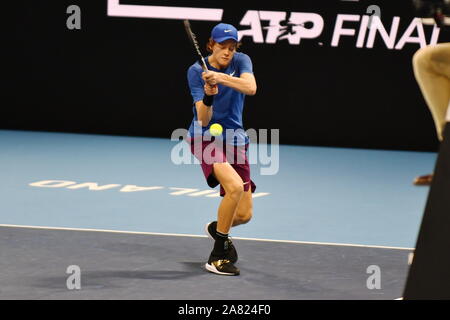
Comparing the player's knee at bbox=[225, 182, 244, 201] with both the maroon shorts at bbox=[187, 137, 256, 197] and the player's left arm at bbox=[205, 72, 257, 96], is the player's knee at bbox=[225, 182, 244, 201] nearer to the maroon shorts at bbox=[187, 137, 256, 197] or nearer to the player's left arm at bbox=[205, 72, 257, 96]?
the maroon shorts at bbox=[187, 137, 256, 197]

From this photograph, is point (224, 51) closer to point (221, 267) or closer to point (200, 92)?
point (200, 92)

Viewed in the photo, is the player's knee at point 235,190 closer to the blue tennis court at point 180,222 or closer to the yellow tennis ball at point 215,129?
the yellow tennis ball at point 215,129

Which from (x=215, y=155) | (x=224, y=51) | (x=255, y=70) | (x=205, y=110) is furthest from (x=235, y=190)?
(x=255, y=70)

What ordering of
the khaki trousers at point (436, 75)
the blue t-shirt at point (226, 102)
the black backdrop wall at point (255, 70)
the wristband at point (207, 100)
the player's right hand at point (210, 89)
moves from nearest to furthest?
the khaki trousers at point (436, 75), the player's right hand at point (210, 89), the wristband at point (207, 100), the blue t-shirt at point (226, 102), the black backdrop wall at point (255, 70)

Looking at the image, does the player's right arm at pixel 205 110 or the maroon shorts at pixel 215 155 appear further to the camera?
the maroon shorts at pixel 215 155

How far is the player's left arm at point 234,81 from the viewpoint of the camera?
7277 mm

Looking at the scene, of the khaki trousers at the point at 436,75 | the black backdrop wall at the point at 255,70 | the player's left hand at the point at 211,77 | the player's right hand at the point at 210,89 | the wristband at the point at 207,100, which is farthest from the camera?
the black backdrop wall at the point at 255,70

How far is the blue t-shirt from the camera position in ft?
25.8

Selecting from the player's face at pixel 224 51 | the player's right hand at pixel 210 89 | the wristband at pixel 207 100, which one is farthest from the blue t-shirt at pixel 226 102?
the player's right hand at pixel 210 89

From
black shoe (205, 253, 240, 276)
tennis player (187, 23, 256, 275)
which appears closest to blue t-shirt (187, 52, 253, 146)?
tennis player (187, 23, 256, 275)

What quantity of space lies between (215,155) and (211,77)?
2.73 feet

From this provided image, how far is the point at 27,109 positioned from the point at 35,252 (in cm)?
739

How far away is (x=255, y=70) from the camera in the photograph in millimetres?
14422
